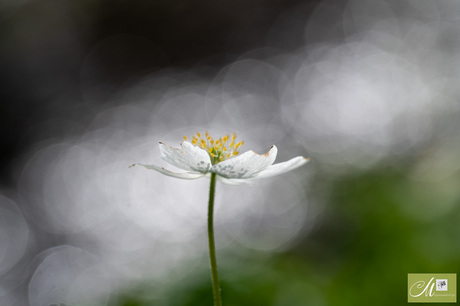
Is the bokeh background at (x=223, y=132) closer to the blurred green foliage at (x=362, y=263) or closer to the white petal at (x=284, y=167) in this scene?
the blurred green foliage at (x=362, y=263)

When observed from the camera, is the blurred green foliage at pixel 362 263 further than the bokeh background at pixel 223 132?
No

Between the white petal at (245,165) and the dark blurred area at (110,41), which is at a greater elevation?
the dark blurred area at (110,41)

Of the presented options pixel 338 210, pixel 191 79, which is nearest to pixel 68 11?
pixel 191 79

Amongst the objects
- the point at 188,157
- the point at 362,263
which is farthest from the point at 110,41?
the point at 188,157

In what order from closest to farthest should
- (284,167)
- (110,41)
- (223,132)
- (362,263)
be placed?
1. (284,167)
2. (362,263)
3. (223,132)
4. (110,41)

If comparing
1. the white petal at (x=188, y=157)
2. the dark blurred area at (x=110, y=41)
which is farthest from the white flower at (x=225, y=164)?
the dark blurred area at (x=110, y=41)

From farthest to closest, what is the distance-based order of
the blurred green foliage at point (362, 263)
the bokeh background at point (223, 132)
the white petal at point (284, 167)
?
the bokeh background at point (223, 132) < the blurred green foliage at point (362, 263) < the white petal at point (284, 167)

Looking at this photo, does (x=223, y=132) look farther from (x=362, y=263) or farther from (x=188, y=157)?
(x=188, y=157)

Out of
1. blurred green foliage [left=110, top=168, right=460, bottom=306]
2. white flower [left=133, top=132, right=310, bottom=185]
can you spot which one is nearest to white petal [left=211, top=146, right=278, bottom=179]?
white flower [left=133, top=132, right=310, bottom=185]
